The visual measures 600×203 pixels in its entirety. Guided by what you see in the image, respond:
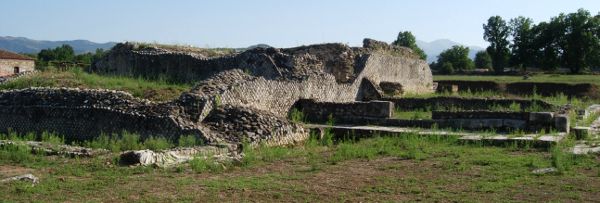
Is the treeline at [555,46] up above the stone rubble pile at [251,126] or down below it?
above

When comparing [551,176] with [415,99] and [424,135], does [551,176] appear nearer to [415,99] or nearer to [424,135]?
[424,135]

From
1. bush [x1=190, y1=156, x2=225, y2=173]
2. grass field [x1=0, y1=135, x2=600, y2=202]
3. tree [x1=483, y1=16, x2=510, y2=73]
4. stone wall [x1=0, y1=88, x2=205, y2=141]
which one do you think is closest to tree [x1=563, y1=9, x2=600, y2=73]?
tree [x1=483, y1=16, x2=510, y2=73]

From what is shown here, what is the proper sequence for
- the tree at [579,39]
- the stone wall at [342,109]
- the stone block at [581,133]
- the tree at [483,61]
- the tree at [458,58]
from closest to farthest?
the stone block at [581,133] < the stone wall at [342,109] < the tree at [579,39] < the tree at [458,58] < the tree at [483,61]

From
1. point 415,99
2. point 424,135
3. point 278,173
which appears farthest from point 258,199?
point 415,99

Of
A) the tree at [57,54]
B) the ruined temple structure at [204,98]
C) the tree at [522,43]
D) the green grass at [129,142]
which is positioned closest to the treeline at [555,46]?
the tree at [522,43]

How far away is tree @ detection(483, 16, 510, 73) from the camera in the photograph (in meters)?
83.1

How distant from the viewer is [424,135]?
1462 centimetres

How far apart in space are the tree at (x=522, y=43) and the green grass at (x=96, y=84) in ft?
198

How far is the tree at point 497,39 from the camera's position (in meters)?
83.1

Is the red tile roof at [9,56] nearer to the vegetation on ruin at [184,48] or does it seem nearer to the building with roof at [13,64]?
the building with roof at [13,64]

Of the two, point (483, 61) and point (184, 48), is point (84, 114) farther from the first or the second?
point (483, 61)

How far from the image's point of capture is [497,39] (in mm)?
86375

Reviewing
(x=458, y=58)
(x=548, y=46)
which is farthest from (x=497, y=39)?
(x=548, y=46)

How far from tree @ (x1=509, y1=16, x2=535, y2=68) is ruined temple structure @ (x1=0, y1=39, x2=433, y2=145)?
52.6m
